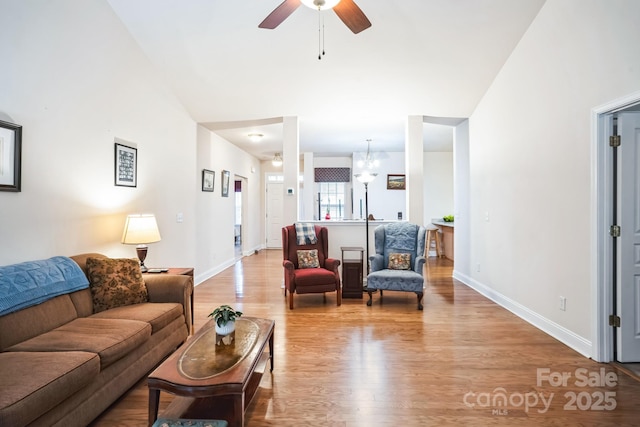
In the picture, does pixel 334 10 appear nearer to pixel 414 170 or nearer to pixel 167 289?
pixel 167 289

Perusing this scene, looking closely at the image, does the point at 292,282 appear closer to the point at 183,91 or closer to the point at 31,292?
the point at 31,292

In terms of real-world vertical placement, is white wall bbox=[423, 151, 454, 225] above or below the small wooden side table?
above

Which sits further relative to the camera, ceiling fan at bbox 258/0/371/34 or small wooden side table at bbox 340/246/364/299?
small wooden side table at bbox 340/246/364/299

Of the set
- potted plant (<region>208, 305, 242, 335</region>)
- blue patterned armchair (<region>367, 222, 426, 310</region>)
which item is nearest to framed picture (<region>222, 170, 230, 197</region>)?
blue patterned armchair (<region>367, 222, 426, 310</region>)

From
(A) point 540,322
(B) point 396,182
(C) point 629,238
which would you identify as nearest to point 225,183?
(B) point 396,182

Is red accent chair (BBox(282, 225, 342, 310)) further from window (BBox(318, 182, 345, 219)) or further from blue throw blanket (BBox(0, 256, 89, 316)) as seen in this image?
window (BBox(318, 182, 345, 219))

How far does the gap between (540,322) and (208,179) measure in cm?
514

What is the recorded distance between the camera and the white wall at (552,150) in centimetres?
256

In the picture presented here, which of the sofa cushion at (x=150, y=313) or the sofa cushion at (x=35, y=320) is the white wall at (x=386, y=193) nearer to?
the sofa cushion at (x=150, y=313)

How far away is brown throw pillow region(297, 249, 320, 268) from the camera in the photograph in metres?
4.54

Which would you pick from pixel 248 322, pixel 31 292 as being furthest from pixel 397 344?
pixel 31 292

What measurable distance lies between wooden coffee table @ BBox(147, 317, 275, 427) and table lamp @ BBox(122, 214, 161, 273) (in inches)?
57.4

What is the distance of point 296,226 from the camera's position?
470 cm

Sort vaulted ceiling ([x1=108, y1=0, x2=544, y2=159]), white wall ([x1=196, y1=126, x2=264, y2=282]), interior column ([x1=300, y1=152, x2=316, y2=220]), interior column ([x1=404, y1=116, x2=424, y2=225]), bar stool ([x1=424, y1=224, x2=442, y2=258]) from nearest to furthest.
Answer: vaulted ceiling ([x1=108, y1=0, x2=544, y2=159]) < interior column ([x1=404, y1=116, x2=424, y2=225]) < white wall ([x1=196, y1=126, x2=264, y2=282]) < bar stool ([x1=424, y1=224, x2=442, y2=258]) < interior column ([x1=300, y1=152, x2=316, y2=220])
